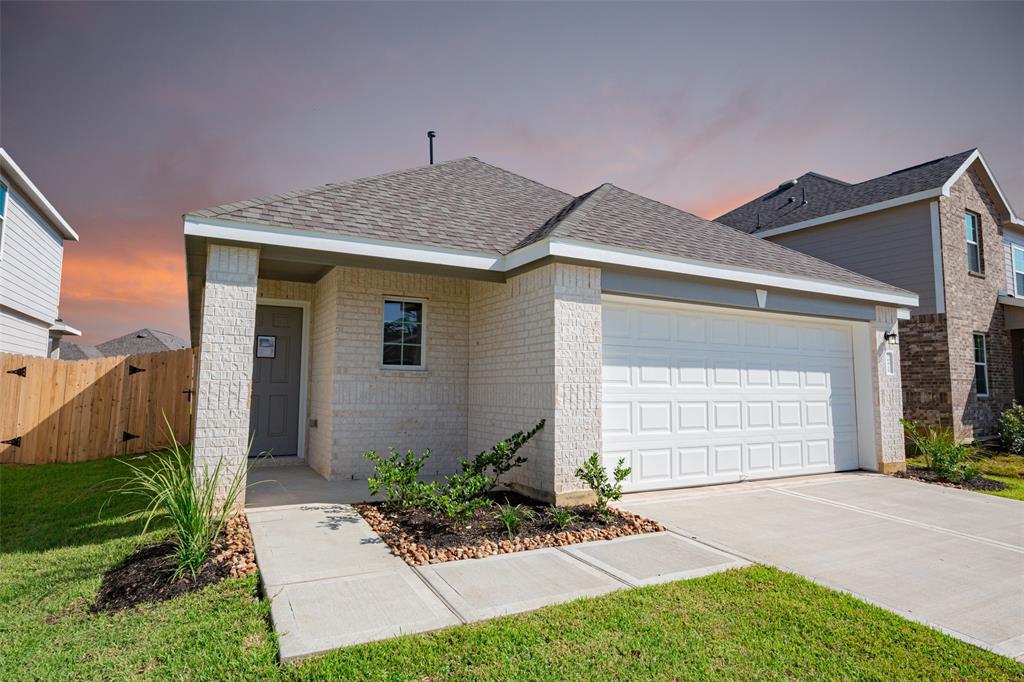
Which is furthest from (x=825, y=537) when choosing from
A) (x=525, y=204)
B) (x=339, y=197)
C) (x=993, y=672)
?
(x=339, y=197)

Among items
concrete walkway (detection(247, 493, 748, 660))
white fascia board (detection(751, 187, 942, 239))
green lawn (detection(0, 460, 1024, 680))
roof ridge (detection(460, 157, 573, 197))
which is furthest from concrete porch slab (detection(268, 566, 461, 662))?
white fascia board (detection(751, 187, 942, 239))

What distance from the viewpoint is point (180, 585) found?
13.0 ft

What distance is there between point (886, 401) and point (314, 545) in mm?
9890

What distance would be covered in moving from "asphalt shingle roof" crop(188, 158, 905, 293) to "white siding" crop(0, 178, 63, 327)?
35.4ft

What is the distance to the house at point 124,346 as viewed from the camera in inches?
1050

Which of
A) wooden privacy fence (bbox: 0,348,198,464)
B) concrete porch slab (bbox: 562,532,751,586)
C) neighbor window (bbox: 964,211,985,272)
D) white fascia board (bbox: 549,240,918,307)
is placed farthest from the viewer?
neighbor window (bbox: 964,211,985,272)

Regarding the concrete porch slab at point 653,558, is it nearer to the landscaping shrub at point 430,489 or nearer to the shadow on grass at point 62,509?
the landscaping shrub at point 430,489

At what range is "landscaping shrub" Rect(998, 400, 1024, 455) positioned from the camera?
1244 centimetres

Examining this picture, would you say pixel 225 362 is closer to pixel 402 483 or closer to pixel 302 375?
pixel 402 483

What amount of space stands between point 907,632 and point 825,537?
2319mm

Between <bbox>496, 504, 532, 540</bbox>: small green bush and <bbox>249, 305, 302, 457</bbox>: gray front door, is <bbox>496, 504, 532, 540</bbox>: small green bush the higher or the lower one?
the lower one

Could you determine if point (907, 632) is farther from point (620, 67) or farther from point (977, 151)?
point (977, 151)

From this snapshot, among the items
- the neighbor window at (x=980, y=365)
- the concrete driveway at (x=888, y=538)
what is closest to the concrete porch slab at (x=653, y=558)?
the concrete driveway at (x=888, y=538)

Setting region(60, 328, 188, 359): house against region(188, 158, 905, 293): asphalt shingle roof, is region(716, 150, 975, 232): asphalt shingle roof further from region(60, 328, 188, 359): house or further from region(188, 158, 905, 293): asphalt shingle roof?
region(60, 328, 188, 359): house
